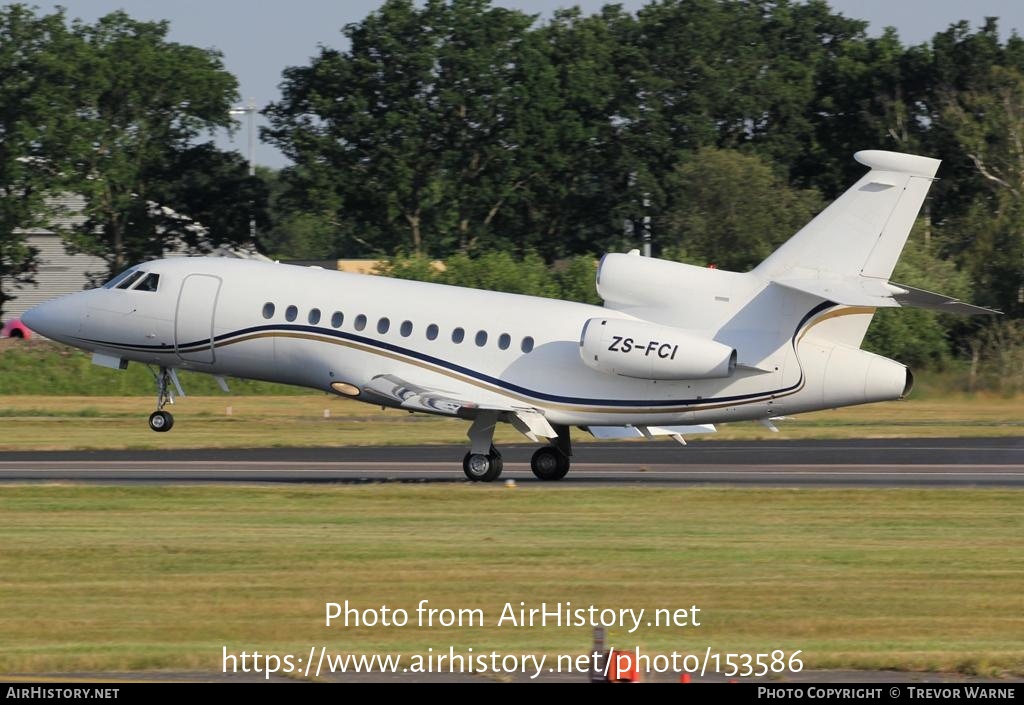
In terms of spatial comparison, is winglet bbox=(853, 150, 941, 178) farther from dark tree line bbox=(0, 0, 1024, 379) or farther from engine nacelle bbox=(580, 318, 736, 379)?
dark tree line bbox=(0, 0, 1024, 379)

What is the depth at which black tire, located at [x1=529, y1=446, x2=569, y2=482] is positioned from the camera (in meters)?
31.5

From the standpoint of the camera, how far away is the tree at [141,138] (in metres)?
78.8

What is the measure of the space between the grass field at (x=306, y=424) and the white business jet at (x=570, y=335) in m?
8.55

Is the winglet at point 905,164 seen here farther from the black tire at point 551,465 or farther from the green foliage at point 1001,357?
the green foliage at point 1001,357

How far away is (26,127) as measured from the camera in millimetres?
76062

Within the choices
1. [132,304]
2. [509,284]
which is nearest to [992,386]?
[509,284]

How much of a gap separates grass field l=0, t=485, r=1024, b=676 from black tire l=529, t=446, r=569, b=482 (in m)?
2.13

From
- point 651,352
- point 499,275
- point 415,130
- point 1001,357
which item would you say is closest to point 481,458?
point 651,352

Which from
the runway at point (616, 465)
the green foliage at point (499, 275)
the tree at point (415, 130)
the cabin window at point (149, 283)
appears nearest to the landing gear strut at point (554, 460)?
the runway at point (616, 465)

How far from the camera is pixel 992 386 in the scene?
5284cm

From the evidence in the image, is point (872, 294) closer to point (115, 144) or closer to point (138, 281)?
point (138, 281)

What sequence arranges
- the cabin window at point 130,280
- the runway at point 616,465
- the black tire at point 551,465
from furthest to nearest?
the cabin window at point 130,280, the black tire at point 551,465, the runway at point 616,465
